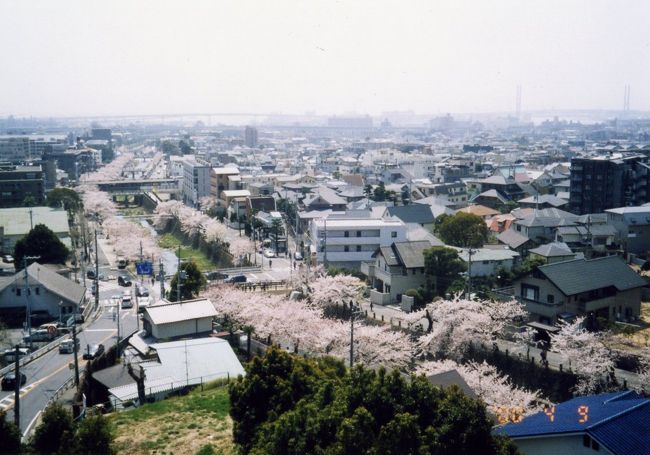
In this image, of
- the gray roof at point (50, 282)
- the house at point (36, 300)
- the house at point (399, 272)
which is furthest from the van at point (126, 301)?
the house at point (399, 272)

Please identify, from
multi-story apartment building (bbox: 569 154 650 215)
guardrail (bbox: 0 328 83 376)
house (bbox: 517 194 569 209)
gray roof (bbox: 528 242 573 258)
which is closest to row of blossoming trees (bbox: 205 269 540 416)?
guardrail (bbox: 0 328 83 376)

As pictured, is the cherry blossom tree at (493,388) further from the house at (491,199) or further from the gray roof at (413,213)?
the house at (491,199)

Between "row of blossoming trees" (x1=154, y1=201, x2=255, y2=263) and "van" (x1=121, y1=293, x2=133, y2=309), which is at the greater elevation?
"row of blossoming trees" (x1=154, y1=201, x2=255, y2=263)

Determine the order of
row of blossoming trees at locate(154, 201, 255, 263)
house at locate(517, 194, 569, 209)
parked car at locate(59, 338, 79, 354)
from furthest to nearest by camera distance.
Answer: house at locate(517, 194, 569, 209) < row of blossoming trees at locate(154, 201, 255, 263) < parked car at locate(59, 338, 79, 354)

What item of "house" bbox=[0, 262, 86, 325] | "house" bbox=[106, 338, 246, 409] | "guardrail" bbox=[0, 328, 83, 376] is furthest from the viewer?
"house" bbox=[0, 262, 86, 325]

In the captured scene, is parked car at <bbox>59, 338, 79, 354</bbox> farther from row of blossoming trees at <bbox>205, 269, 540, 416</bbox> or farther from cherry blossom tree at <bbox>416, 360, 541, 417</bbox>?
cherry blossom tree at <bbox>416, 360, 541, 417</bbox>

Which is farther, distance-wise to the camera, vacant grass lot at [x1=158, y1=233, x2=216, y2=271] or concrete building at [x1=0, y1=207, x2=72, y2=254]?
vacant grass lot at [x1=158, y1=233, x2=216, y2=271]

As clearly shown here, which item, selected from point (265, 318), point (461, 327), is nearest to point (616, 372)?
point (461, 327)
